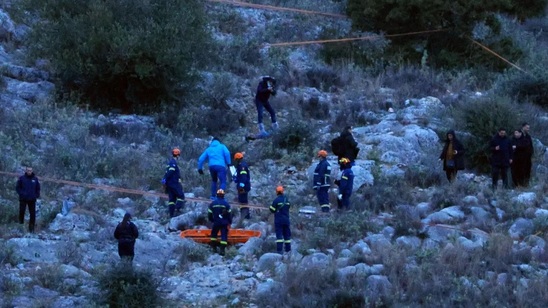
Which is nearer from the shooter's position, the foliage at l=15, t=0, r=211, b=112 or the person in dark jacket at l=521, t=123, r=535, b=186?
the person in dark jacket at l=521, t=123, r=535, b=186

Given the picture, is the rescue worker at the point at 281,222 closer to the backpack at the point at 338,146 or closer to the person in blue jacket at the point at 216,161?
the person in blue jacket at the point at 216,161

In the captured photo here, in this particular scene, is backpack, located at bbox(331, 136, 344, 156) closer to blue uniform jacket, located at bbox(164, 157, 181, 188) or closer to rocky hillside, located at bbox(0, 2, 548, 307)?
rocky hillside, located at bbox(0, 2, 548, 307)

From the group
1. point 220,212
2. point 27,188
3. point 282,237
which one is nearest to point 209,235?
point 220,212

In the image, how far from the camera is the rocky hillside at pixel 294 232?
48.7 feet

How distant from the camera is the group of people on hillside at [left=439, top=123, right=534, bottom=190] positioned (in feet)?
62.3

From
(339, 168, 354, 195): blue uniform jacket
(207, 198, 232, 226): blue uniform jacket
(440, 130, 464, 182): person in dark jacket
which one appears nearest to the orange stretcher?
(207, 198, 232, 226): blue uniform jacket

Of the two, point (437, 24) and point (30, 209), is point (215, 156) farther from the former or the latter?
point (437, 24)

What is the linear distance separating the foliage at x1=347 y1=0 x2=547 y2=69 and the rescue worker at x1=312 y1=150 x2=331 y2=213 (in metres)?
11.3

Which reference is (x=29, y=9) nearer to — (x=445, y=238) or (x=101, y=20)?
(x=101, y=20)

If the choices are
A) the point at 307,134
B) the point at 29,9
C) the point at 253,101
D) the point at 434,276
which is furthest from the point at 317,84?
the point at 434,276

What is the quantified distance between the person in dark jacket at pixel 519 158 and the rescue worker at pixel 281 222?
5177mm

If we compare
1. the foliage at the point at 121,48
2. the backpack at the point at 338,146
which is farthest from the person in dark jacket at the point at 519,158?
the foliage at the point at 121,48

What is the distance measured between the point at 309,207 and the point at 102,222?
357 cm

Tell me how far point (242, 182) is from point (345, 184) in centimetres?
173
